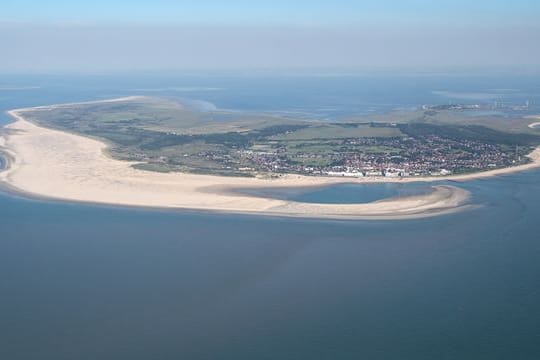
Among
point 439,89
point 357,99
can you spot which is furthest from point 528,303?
point 439,89

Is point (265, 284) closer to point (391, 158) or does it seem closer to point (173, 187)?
point (173, 187)

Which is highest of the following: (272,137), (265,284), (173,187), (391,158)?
(272,137)

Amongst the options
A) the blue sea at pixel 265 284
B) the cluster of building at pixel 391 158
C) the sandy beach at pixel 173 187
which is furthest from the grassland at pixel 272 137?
the blue sea at pixel 265 284

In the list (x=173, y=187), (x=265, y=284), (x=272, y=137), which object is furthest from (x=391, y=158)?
(x=265, y=284)

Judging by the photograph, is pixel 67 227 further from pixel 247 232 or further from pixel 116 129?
pixel 116 129

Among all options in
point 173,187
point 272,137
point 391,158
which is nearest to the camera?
point 173,187

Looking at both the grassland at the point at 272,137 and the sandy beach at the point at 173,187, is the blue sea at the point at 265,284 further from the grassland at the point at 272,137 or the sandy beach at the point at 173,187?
the grassland at the point at 272,137
